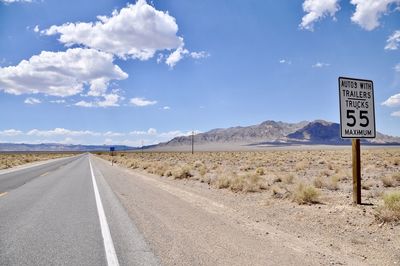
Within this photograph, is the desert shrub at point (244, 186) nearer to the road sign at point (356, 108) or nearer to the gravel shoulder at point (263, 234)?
the gravel shoulder at point (263, 234)

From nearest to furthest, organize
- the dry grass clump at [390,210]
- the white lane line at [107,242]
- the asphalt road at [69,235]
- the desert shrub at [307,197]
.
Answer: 1. the white lane line at [107,242]
2. the asphalt road at [69,235]
3. the dry grass clump at [390,210]
4. the desert shrub at [307,197]

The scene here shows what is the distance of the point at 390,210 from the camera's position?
8.84m

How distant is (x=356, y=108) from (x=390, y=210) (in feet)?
11.1

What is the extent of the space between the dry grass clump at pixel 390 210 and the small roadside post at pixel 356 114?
1.75 metres

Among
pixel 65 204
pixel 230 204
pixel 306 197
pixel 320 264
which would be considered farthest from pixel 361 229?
pixel 65 204

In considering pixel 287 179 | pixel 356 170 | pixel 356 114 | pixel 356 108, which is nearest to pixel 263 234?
pixel 356 170

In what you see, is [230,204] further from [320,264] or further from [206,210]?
[320,264]

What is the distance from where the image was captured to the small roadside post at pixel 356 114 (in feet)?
35.7

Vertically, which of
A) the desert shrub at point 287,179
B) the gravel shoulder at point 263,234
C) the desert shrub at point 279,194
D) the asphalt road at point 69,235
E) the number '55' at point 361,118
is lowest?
the gravel shoulder at point 263,234

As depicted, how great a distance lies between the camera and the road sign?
10875 millimetres

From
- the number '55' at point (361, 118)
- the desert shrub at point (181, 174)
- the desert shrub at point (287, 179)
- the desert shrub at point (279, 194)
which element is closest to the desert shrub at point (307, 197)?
the desert shrub at point (279, 194)

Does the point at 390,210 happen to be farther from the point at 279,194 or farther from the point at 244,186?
the point at 244,186

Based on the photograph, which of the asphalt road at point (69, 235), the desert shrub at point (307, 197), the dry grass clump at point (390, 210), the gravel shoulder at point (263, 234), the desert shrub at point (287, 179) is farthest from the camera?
the desert shrub at point (287, 179)

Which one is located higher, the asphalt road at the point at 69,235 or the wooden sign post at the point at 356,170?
the wooden sign post at the point at 356,170
